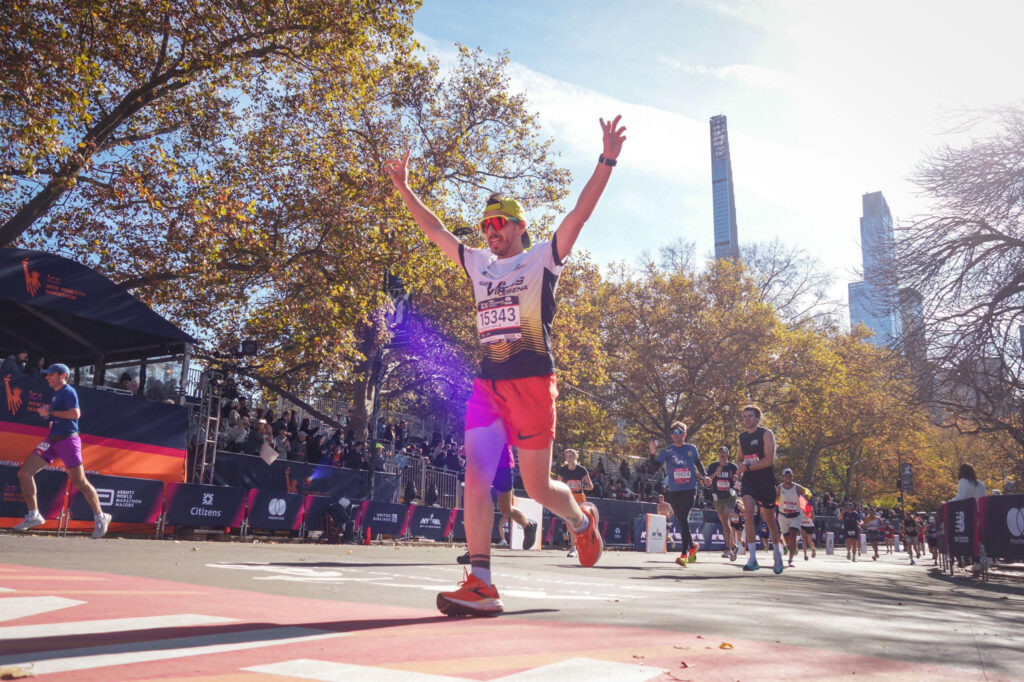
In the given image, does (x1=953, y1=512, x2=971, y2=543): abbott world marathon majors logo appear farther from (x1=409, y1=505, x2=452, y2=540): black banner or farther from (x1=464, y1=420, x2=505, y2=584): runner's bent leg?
(x1=464, y1=420, x2=505, y2=584): runner's bent leg

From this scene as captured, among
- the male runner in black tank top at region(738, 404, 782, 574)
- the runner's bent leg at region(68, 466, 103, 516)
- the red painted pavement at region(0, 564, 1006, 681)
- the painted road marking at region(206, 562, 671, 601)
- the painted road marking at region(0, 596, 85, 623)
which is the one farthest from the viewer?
the male runner in black tank top at region(738, 404, 782, 574)

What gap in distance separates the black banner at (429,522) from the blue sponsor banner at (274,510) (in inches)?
151

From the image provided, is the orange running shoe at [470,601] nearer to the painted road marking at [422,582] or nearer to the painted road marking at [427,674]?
the painted road marking at [427,674]

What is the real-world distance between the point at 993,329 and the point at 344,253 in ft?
59.1

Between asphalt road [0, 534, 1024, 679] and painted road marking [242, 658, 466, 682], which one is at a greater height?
painted road marking [242, 658, 466, 682]

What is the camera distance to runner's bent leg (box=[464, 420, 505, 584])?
13.3ft

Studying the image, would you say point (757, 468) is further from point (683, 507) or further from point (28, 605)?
point (28, 605)

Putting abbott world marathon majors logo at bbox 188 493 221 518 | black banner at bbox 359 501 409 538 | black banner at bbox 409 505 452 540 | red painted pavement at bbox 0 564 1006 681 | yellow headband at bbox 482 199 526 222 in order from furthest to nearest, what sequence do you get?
black banner at bbox 409 505 452 540
black banner at bbox 359 501 409 538
abbott world marathon majors logo at bbox 188 493 221 518
yellow headband at bbox 482 199 526 222
red painted pavement at bbox 0 564 1006 681

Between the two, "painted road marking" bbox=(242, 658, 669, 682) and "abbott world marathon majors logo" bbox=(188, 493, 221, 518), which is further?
"abbott world marathon majors logo" bbox=(188, 493, 221, 518)

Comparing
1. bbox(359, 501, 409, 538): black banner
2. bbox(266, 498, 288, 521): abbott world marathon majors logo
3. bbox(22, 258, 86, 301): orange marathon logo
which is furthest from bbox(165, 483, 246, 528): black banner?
bbox(22, 258, 86, 301): orange marathon logo

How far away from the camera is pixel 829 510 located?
48.6 meters

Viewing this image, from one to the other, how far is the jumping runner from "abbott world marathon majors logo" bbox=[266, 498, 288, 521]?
42.3 ft

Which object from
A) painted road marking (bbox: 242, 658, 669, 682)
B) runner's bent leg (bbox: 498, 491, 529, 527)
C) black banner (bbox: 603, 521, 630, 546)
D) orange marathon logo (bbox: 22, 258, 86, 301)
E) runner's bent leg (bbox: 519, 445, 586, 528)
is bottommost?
black banner (bbox: 603, 521, 630, 546)

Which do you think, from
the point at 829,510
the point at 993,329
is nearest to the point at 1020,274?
the point at 993,329
